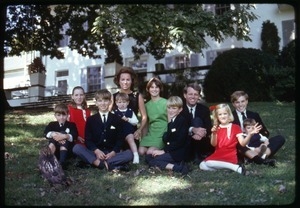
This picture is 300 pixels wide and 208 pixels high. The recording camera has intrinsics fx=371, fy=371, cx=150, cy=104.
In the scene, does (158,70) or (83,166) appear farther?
(158,70)

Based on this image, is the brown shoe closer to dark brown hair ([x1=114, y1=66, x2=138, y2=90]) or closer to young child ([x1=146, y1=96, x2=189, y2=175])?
young child ([x1=146, y1=96, x2=189, y2=175])

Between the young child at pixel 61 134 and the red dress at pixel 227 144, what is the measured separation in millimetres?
1359

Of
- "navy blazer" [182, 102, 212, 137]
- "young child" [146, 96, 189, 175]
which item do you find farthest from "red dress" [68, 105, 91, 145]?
"navy blazer" [182, 102, 212, 137]

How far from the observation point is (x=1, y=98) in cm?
227

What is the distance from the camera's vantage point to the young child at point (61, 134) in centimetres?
358

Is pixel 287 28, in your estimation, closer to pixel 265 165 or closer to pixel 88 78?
pixel 88 78

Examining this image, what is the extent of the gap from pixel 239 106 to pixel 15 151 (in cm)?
241

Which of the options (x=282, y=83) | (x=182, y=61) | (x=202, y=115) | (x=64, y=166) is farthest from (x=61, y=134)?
(x=182, y=61)

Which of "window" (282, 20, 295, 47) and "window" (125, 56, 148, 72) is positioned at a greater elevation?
"window" (282, 20, 295, 47)

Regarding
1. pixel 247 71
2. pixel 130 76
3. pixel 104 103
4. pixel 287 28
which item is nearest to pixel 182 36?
pixel 247 71

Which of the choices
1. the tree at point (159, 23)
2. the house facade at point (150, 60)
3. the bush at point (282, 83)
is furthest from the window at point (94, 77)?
the bush at point (282, 83)

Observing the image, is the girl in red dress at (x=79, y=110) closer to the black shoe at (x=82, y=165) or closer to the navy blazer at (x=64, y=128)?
the navy blazer at (x=64, y=128)

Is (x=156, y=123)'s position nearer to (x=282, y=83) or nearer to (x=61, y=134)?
(x=61, y=134)

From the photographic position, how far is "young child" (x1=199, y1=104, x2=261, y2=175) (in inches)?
138
